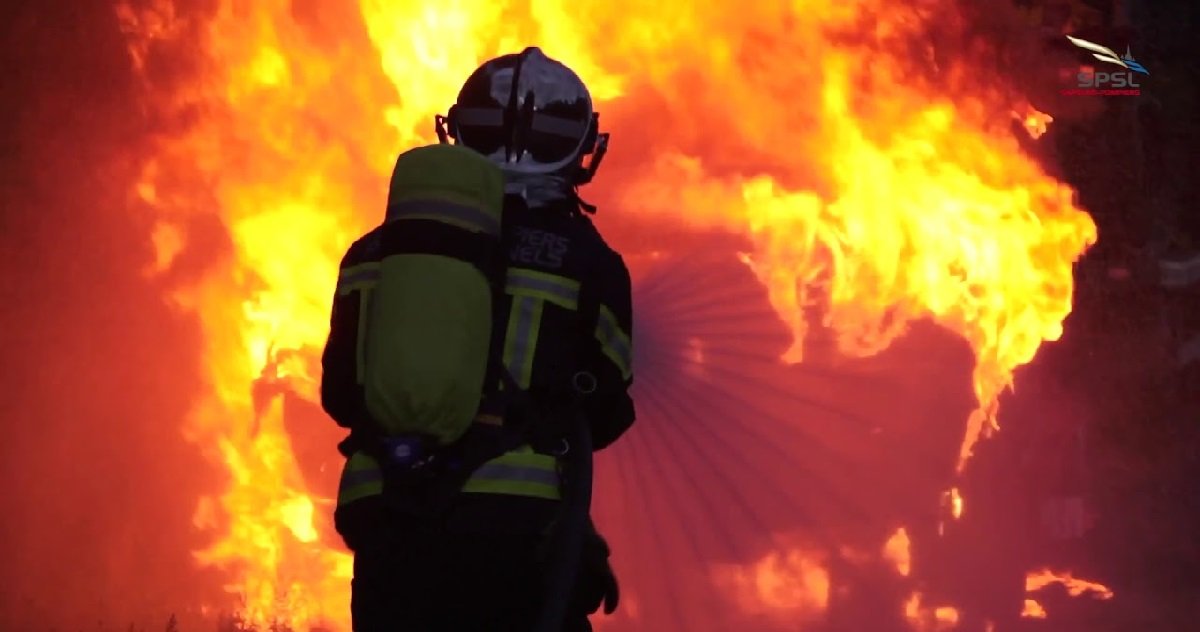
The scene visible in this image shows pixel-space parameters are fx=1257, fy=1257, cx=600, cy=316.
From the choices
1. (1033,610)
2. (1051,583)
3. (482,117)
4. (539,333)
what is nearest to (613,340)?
(539,333)

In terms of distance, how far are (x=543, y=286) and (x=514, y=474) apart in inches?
16.8

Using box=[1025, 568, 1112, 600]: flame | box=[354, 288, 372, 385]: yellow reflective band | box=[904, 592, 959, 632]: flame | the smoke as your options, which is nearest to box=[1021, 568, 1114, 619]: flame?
box=[1025, 568, 1112, 600]: flame

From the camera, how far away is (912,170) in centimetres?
996

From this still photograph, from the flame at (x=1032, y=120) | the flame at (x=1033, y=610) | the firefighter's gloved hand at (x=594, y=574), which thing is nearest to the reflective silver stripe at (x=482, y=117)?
the firefighter's gloved hand at (x=594, y=574)

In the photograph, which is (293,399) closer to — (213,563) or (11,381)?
(213,563)

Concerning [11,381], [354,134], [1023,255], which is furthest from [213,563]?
[1023,255]

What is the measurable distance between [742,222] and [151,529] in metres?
5.41

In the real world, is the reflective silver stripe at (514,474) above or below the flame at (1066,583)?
below

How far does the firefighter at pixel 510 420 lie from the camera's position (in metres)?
2.68

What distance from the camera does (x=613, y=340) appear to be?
2918 mm

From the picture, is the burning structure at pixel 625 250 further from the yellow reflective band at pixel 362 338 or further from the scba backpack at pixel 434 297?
the scba backpack at pixel 434 297

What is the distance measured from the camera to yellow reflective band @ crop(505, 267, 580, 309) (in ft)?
9.23

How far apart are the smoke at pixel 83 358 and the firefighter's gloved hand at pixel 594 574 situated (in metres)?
7.75

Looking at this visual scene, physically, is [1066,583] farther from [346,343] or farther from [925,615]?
[346,343]
